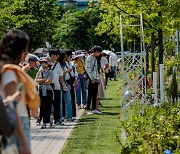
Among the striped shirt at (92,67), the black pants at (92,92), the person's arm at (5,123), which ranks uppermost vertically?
the person's arm at (5,123)

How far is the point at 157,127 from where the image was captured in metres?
9.14

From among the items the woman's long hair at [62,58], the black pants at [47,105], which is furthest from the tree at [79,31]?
the black pants at [47,105]

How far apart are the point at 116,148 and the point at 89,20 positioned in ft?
161

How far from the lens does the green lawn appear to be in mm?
10436

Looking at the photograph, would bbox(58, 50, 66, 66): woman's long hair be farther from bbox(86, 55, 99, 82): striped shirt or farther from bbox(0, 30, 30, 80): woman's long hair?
bbox(0, 30, 30, 80): woman's long hair

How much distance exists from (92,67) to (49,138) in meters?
4.54

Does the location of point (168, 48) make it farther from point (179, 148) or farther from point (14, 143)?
point (14, 143)

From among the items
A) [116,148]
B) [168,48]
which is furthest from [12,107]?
[168,48]

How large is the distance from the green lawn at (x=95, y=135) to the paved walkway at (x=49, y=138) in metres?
0.16

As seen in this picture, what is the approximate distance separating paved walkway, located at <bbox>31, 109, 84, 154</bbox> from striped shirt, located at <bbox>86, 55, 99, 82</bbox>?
1785 millimetres

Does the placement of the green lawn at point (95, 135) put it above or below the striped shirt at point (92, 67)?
below

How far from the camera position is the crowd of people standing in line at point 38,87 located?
16.9 feet

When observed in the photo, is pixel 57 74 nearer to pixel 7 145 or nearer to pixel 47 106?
pixel 47 106

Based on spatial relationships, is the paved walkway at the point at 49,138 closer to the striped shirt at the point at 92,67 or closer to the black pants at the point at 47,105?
the black pants at the point at 47,105
